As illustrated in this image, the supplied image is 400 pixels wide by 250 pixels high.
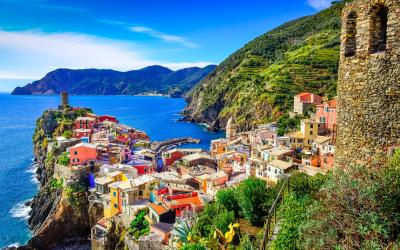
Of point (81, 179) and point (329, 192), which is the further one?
point (81, 179)

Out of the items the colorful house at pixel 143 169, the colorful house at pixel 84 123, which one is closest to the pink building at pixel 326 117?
the colorful house at pixel 143 169

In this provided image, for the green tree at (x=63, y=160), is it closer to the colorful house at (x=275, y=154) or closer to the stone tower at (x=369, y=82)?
the colorful house at (x=275, y=154)

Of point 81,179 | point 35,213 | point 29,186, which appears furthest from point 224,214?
point 29,186

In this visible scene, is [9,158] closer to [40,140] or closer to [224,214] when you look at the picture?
[40,140]

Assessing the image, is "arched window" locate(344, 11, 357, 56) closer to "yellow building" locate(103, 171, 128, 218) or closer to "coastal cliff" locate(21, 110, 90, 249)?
"yellow building" locate(103, 171, 128, 218)

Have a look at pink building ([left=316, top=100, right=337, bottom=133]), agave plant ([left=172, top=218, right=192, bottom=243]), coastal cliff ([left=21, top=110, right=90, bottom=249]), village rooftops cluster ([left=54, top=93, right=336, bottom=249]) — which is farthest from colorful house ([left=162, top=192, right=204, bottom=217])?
pink building ([left=316, top=100, right=337, bottom=133])

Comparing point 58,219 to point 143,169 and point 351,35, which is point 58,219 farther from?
point 351,35
